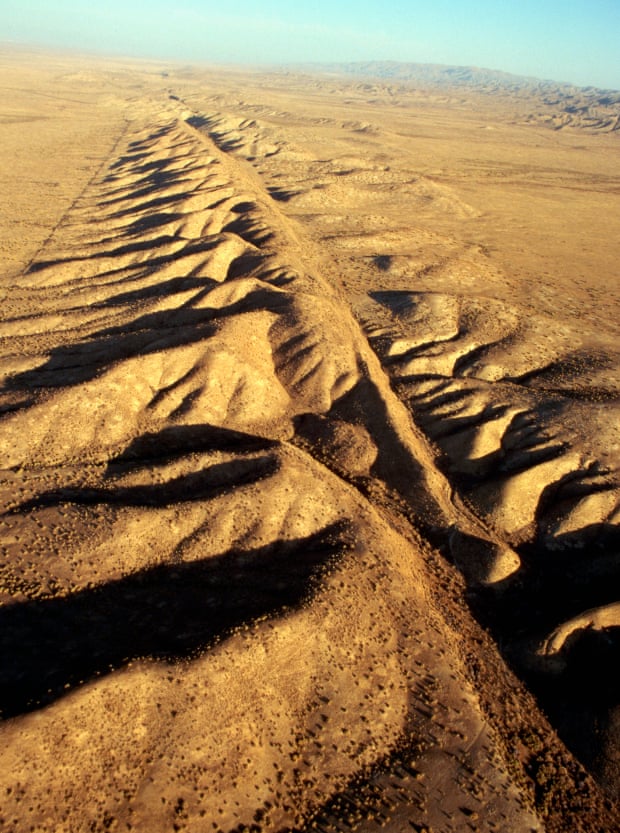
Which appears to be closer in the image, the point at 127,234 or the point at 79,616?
the point at 79,616

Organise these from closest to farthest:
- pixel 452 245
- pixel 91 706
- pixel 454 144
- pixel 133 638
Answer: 1. pixel 91 706
2. pixel 133 638
3. pixel 452 245
4. pixel 454 144

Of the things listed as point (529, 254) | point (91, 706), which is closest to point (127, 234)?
point (529, 254)

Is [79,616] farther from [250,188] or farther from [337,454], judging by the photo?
[250,188]

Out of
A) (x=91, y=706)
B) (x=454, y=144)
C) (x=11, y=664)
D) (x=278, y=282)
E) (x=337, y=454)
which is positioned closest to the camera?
(x=91, y=706)

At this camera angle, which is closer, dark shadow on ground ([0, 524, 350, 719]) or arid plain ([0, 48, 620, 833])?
arid plain ([0, 48, 620, 833])

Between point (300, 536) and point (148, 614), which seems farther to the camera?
point (300, 536)

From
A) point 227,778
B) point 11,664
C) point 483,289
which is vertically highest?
point 483,289

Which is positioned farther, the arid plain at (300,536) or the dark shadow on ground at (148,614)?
the dark shadow on ground at (148,614)

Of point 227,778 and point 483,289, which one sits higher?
point 483,289
